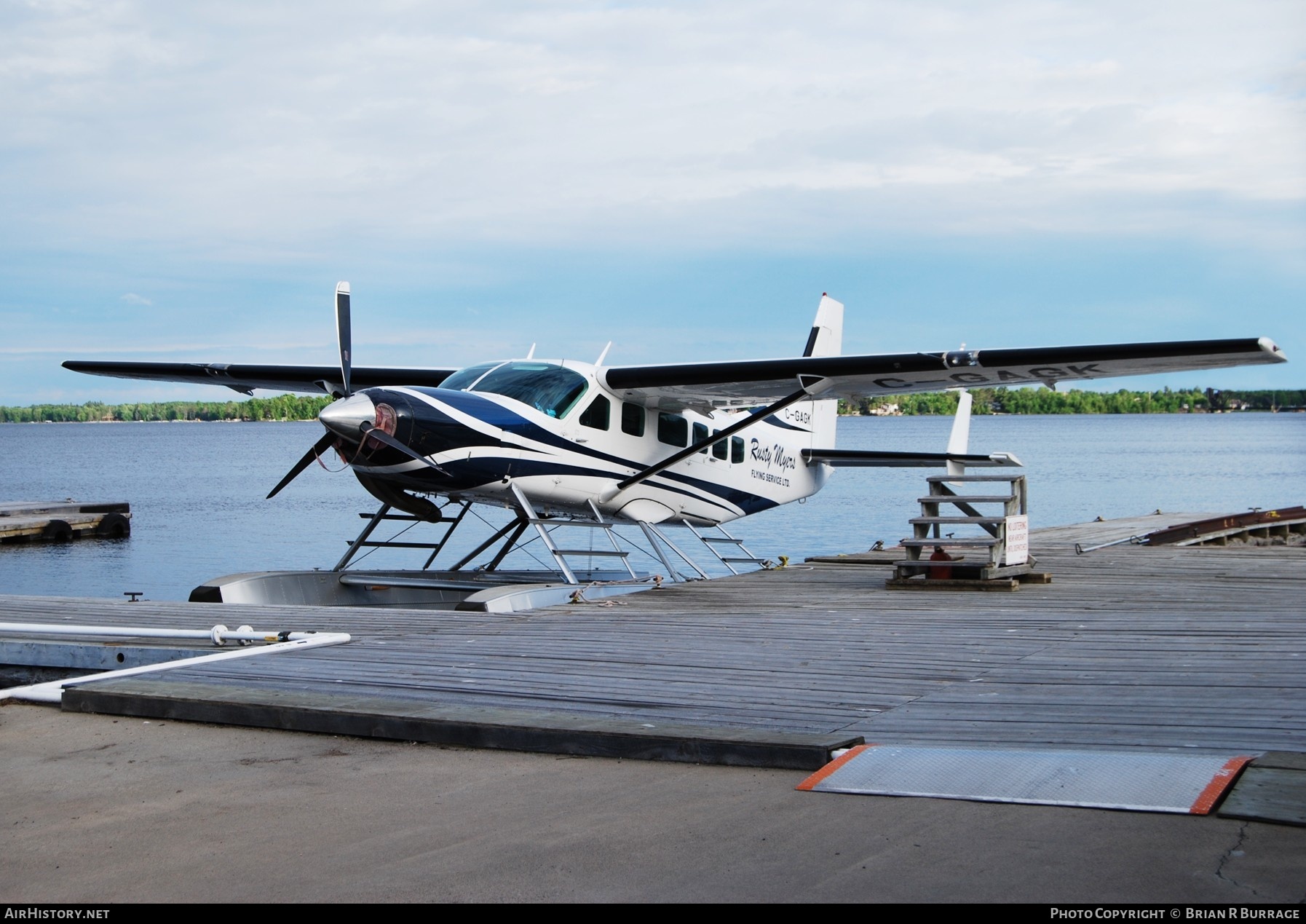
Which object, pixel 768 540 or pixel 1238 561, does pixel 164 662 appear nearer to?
pixel 1238 561

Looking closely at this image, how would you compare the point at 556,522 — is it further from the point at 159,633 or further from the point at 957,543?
the point at 159,633

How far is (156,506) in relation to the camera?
49.7 meters

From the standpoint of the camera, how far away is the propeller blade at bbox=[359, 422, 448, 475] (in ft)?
34.7

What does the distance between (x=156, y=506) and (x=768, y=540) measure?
2803 centimetres

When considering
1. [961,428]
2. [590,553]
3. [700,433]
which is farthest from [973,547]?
[961,428]

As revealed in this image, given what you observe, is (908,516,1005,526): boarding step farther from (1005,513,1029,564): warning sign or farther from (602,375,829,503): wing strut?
(602,375,829,503): wing strut

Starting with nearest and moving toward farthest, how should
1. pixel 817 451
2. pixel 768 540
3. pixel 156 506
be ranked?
pixel 817 451
pixel 768 540
pixel 156 506

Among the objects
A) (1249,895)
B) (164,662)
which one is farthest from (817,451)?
(1249,895)

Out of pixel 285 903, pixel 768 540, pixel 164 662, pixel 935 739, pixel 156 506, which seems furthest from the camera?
pixel 156 506

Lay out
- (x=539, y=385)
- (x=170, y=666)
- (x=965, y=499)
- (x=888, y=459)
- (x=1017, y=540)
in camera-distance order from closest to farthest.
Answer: (x=170, y=666)
(x=1017, y=540)
(x=539, y=385)
(x=965, y=499)
(x=888, y=459)

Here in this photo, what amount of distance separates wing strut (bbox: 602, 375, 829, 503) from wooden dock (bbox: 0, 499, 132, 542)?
83.7 feet

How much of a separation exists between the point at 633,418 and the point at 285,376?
16.4 feet

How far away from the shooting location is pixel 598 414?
42.5 feet

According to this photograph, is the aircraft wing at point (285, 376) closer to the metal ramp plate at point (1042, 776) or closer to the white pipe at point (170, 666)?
the white pipe at point (170, 666)
